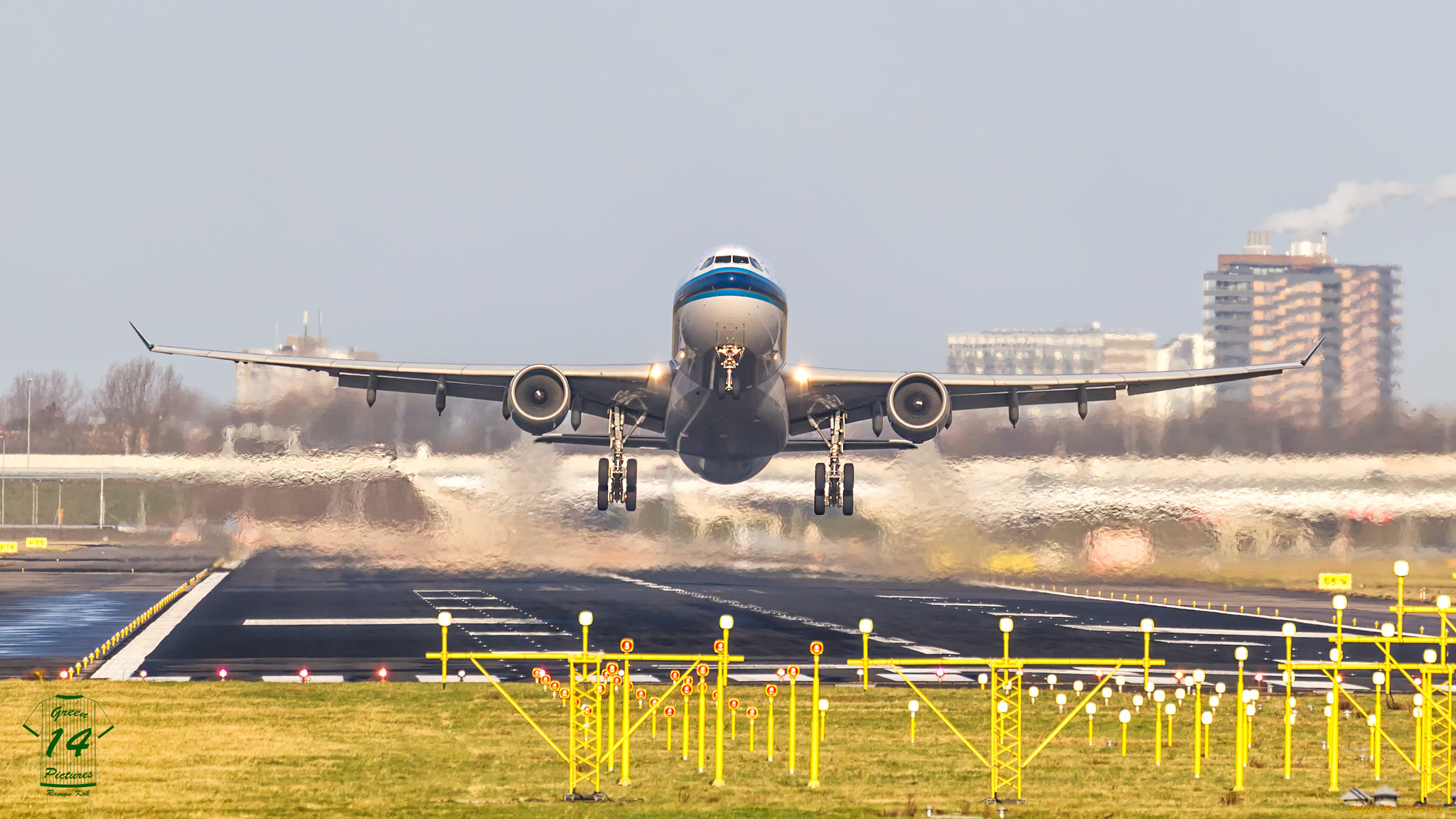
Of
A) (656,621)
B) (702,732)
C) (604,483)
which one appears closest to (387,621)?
(656,621)

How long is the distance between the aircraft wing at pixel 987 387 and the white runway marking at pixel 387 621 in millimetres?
11247

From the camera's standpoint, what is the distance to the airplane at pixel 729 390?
3869 cm

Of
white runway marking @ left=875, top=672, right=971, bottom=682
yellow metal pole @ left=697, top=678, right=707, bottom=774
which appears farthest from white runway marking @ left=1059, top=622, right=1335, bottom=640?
yellow metal pole @ left=697, top=678, right=707, bottom=774

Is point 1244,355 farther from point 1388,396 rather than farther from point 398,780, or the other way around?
point 398,780

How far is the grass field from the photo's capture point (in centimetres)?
2160

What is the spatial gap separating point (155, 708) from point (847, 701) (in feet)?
43.3

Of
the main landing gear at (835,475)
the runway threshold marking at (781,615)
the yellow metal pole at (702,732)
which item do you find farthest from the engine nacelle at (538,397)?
the yellow metal pole at (702,732)

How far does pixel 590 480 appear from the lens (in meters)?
64.0

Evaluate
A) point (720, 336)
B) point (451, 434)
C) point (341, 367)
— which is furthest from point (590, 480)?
point (720, 336)

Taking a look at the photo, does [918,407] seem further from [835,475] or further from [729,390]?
[729,390]

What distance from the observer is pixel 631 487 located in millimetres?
48281

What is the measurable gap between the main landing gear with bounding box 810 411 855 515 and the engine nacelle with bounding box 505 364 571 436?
8.15 m

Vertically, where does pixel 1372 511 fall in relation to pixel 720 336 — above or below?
below

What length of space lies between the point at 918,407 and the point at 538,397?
10235mm
